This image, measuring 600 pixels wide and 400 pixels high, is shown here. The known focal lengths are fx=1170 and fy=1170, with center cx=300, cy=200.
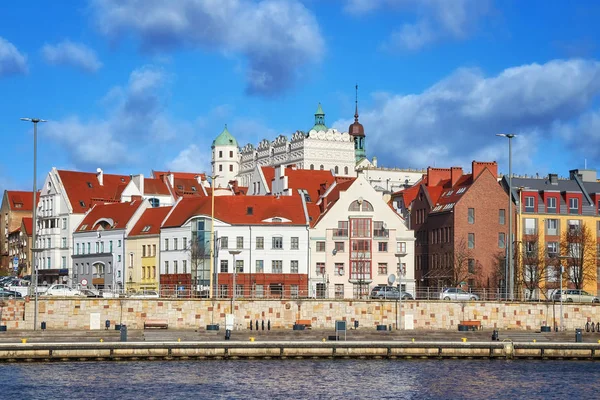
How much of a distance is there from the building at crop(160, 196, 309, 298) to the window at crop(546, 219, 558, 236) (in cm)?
2644

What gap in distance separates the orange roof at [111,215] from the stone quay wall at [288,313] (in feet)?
126

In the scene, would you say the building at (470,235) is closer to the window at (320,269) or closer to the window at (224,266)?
the window at (320,269)

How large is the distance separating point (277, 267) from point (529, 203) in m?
28.6

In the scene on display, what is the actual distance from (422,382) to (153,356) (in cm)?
1934

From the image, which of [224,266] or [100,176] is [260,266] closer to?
[224,266]

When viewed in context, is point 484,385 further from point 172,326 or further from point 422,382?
point 172,326

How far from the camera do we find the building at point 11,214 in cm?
17100

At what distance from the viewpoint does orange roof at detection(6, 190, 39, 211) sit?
172375 mm

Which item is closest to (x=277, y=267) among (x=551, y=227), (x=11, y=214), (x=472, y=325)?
(x=472, y=325)

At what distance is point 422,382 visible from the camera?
223ft

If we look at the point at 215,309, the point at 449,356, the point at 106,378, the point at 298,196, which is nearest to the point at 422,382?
the point at 449,356

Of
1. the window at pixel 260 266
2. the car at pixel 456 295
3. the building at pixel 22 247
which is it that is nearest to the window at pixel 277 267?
the window at pixel 260 266

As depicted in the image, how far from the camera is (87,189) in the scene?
148 meters

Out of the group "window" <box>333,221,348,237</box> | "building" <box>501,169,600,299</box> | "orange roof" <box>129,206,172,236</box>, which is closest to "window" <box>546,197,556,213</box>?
"building" <box>501,169,600,299</box>
